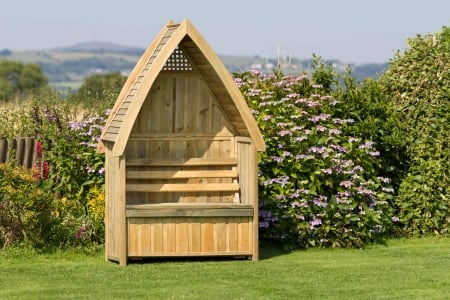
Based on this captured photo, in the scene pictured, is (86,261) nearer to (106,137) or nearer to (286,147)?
(106,137)

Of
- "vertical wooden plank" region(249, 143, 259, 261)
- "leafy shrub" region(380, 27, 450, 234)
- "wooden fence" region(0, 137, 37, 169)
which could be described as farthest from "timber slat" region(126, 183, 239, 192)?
"leafy shrub" region(380, 27, 450, 234)

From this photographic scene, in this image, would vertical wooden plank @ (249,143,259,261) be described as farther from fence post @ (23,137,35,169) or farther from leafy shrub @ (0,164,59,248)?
fence post @ (23,137,35,169)

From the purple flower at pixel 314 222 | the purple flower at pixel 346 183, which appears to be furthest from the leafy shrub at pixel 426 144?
the purple flower at pixel 314 222

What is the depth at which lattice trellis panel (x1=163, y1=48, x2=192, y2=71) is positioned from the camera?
12.4m

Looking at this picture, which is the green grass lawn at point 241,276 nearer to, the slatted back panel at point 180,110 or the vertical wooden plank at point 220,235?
the vertical wooden plank at point 220,235

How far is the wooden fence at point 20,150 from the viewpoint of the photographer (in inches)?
565

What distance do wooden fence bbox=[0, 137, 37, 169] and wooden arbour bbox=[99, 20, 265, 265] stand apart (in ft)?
7.82

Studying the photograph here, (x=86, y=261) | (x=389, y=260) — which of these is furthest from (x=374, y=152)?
(x=86, y=261)

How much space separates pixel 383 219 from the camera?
13906 mm

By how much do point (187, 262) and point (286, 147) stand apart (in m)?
2.41

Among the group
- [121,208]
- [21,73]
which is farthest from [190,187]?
[21,73]

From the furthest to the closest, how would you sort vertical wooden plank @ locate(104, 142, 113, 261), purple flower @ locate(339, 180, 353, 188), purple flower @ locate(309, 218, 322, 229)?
purple flower @ locate(339, 180, 353, 188) → purple flower @ locate(309, 218, 322, 229) → vertical wooden plank @ locate(104, 142, 113, 261)

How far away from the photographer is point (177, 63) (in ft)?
40.9

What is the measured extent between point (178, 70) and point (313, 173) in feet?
7.36
